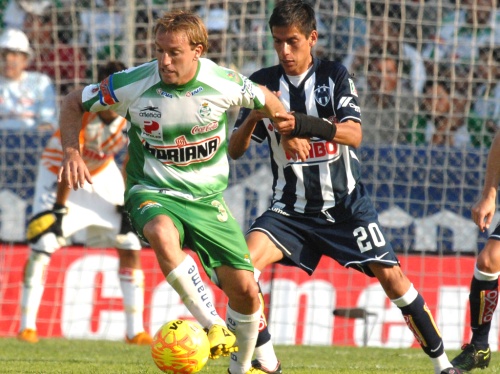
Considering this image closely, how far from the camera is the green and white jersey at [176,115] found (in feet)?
18.3

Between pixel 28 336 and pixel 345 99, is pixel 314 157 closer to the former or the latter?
pixel 345 99

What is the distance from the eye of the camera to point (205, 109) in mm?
5633

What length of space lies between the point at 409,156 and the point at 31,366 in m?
5.27

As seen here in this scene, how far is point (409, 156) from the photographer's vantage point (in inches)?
410

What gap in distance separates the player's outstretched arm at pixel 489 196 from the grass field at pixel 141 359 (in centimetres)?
127

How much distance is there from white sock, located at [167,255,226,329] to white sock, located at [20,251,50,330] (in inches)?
157

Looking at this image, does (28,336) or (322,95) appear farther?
(28,336)

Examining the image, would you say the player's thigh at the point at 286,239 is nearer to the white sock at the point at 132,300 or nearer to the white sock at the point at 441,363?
the white sock at the point at 441,363

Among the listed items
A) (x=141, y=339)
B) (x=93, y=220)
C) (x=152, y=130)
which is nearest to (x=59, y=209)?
(x=93, y=220)

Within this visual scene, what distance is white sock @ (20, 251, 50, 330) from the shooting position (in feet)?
29.5

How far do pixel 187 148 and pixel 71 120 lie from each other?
0.71 m

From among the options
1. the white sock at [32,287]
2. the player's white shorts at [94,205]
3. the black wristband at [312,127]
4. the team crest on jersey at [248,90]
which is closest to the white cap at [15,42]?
the player's white shorts at [94,205]

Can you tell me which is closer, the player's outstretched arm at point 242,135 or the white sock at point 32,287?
the player's outstretched arm at point 242,135

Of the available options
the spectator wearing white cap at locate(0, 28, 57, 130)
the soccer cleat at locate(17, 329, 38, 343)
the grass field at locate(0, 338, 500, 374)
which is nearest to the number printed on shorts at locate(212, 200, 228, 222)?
the grass field at locate(0, 338, 500, 374)
